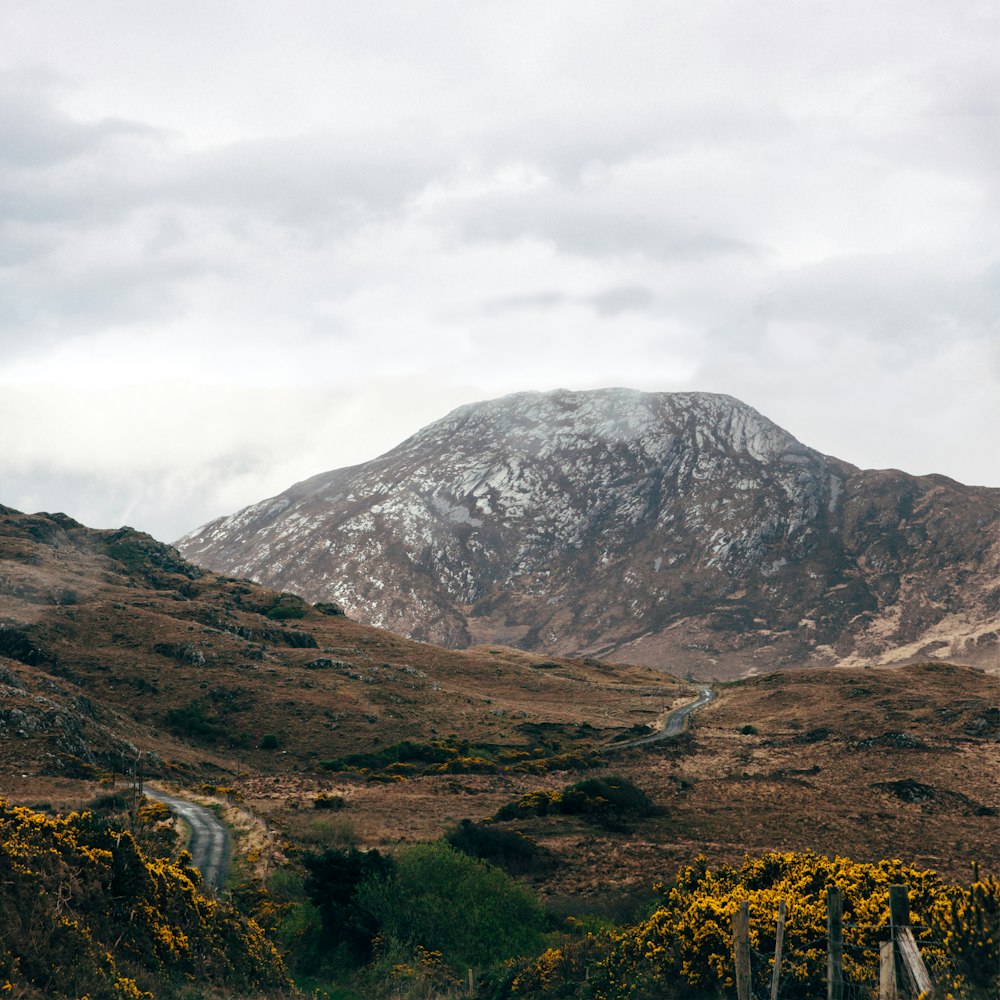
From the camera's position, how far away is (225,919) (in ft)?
69.9

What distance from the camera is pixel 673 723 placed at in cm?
9662

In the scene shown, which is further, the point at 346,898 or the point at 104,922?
the point at 346,898

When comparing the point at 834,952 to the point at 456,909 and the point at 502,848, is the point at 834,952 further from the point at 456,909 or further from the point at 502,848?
the point at 502,848

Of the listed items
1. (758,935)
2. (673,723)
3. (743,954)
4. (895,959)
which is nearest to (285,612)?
(673,723)

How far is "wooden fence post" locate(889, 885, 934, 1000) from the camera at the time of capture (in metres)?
11.9

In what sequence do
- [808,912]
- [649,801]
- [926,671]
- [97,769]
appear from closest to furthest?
[808,912] → [97,769] → [649,801] → [926,671]

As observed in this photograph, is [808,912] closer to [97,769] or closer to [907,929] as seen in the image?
[907,929]

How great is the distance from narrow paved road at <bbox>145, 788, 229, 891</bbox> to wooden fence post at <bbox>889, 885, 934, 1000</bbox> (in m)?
23.7

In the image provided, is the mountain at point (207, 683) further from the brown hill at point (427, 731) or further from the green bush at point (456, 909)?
the green bush at point (456, 909)

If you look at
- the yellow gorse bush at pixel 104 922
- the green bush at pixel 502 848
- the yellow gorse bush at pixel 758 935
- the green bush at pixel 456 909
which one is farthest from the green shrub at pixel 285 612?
the yellow gorse bush at pixel 758 935

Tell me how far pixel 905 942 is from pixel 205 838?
33.7 meters

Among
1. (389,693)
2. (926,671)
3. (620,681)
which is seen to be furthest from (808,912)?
(620,681)

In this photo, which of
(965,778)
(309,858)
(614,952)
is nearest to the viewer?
(614,952)

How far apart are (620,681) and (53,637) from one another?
288ft
